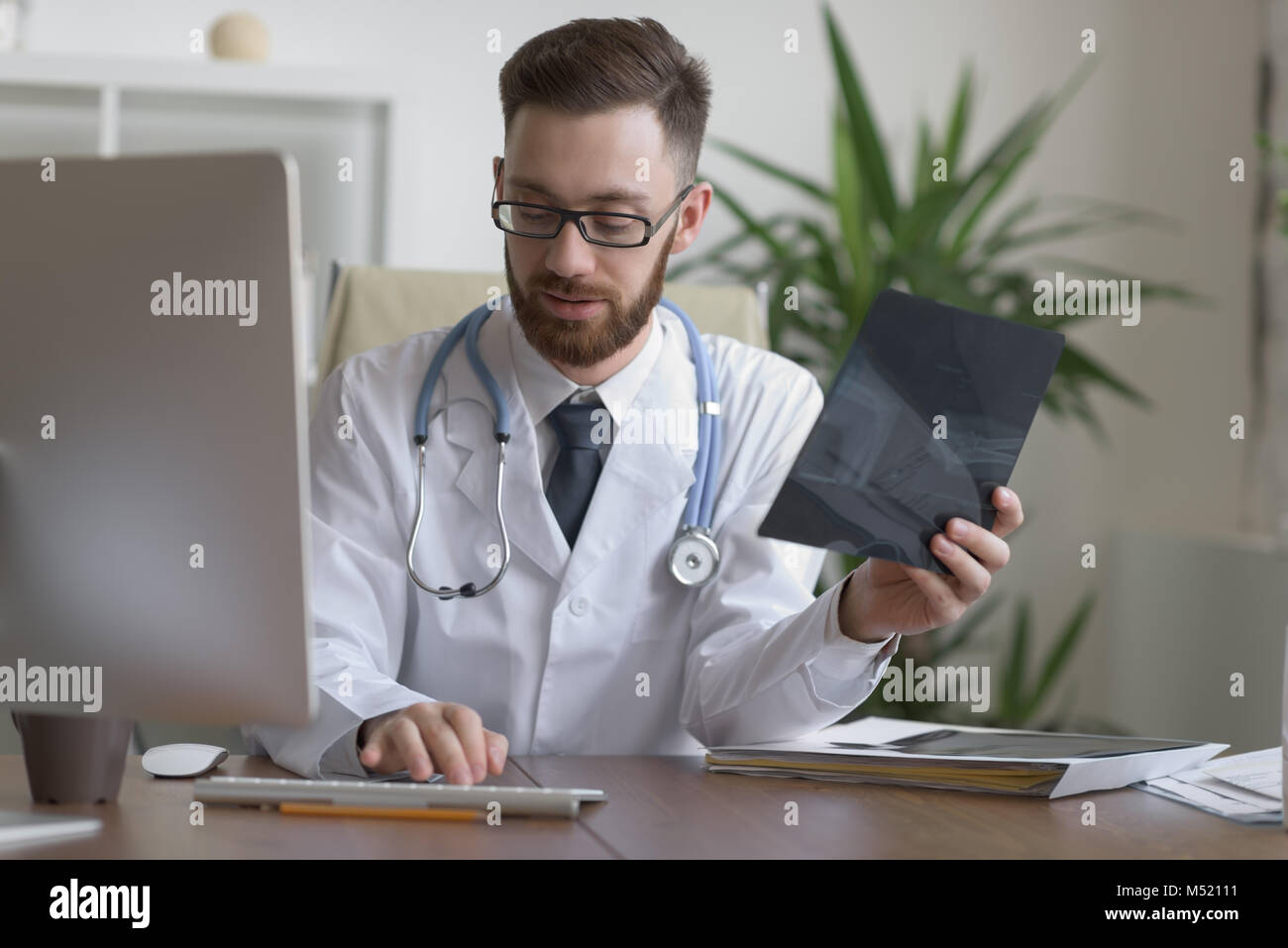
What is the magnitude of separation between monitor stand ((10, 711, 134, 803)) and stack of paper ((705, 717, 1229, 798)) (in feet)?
1.64

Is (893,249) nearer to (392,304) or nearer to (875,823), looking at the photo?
(392,304)

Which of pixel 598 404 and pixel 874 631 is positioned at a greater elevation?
pixel 598 404

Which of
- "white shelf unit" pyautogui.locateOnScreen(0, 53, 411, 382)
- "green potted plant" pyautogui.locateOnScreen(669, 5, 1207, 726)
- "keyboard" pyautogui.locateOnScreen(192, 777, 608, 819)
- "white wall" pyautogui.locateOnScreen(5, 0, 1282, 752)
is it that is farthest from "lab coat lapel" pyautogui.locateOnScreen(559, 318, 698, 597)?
"white wall" pyautogui.locateOnScreen(5, 0, 1282, 752)

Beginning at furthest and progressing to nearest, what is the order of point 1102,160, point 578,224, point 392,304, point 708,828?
point 1102,160
point 392,304
point 578,224
point 708,828

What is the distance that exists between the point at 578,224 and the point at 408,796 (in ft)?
2.33

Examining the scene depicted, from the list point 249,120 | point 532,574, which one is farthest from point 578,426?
point 249,120

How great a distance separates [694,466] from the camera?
148 centimetres

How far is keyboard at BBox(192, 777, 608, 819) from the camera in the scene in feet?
2.87

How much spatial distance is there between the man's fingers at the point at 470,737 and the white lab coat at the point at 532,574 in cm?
38

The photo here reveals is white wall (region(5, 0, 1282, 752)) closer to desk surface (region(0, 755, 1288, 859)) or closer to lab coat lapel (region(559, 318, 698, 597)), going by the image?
lab coat lapel (region(559, 318, 698, 597))

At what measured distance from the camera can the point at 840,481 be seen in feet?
3.30

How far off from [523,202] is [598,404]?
0.26m

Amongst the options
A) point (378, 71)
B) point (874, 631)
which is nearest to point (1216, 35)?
point (378, 71)

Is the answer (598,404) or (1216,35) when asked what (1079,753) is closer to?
(598,404)
